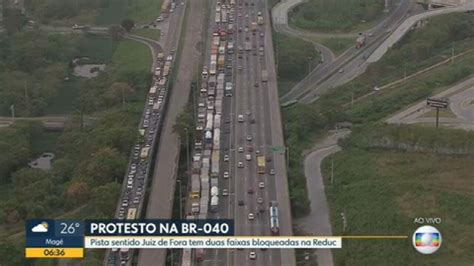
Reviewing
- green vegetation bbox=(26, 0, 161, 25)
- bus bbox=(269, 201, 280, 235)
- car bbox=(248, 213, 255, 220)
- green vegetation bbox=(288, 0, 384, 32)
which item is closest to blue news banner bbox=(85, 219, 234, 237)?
bus bbox=(269, 201, 280, 235)

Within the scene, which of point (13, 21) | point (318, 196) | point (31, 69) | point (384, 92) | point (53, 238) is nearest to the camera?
point (53, 238)

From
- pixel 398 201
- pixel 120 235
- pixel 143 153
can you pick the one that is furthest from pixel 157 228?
pixel 143 153

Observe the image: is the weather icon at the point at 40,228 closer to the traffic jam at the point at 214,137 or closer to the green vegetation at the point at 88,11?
the traffic jam at the point at 214,137

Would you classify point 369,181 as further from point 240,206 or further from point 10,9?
point 10,9

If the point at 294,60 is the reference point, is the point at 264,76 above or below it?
above

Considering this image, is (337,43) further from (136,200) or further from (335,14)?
(136,200)

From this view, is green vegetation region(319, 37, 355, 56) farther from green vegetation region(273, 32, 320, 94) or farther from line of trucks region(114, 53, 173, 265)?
line of trucks region(114, 53, 173, 265)

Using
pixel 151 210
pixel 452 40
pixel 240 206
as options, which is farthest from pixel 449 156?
pixel 452 40
